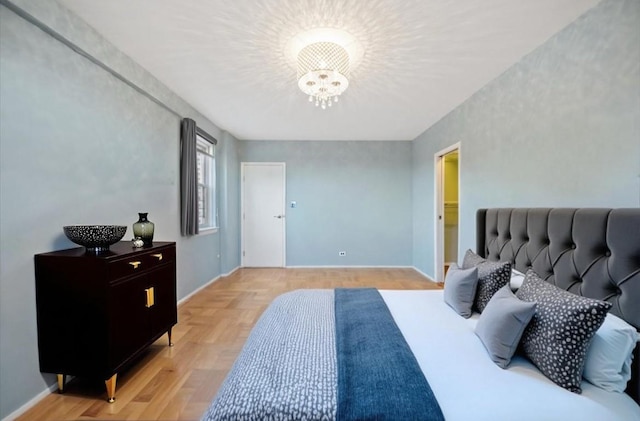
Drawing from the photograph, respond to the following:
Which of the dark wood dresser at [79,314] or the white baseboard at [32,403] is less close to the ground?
the dark wood dresser at [79,314]

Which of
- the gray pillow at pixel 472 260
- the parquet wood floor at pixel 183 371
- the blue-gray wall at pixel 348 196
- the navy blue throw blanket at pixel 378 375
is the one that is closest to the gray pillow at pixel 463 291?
the gray pillow at pixel 472 260

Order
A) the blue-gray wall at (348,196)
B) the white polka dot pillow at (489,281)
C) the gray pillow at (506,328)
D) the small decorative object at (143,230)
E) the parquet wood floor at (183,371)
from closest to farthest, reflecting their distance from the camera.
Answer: the gray pillow at (506,328)
the parquet wood floor at (183,371)
the white polka dot pillow at (489,281)
the small decorative object at (143,230)
the blue-gray wall at (348,196)

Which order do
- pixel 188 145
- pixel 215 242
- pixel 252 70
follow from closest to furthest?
pixel 252 70 < pixel 188 145 < pixel 215 242

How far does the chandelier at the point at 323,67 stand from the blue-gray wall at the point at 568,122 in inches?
58.5

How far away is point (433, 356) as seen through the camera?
3.86ft

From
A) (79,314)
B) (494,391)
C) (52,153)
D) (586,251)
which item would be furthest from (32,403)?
(586,251)

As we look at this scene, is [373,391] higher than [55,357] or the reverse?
higher

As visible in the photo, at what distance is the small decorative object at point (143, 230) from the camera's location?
6.62ft

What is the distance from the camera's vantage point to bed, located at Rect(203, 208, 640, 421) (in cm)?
87

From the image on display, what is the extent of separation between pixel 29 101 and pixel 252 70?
4.97 feet

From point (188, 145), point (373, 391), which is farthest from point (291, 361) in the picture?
point (188, 145)

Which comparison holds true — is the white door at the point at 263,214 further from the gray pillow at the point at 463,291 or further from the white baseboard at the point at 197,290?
the gray pillow at the point at 463,291

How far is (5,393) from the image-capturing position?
1.41m

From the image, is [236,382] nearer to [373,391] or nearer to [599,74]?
[373,391]
